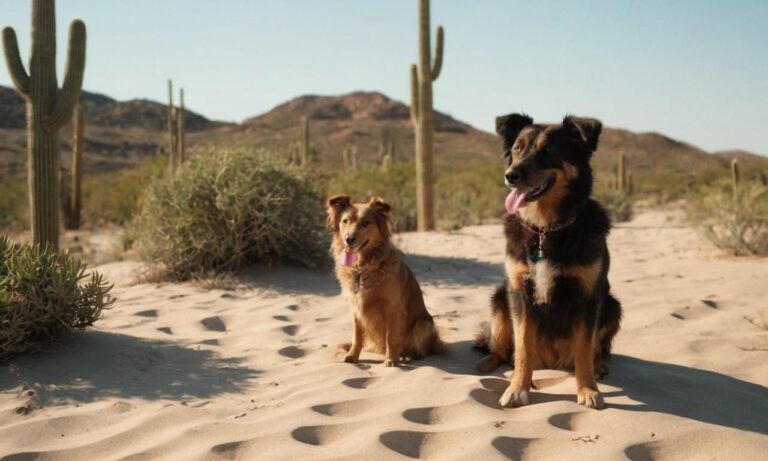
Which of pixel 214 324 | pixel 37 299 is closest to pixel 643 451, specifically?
pixel 37 299

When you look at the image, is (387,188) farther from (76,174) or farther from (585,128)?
(585,128)

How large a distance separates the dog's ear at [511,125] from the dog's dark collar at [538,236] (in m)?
0.69

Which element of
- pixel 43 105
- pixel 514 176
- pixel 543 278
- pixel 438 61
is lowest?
pixel 543 278

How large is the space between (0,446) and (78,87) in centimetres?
626

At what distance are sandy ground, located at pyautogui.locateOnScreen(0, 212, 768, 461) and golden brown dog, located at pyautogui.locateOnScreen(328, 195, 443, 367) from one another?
0.21m

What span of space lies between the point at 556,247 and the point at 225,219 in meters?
5.91

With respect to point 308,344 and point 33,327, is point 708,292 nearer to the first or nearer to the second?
point 308,344

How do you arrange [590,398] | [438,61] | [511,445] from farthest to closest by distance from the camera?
[438,61] < [590,398] < [511,445]

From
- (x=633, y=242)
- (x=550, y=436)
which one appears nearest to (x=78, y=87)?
(x=550, y=436)

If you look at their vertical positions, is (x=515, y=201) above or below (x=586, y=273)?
above

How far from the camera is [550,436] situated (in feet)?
11.6

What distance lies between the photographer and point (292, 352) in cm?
562

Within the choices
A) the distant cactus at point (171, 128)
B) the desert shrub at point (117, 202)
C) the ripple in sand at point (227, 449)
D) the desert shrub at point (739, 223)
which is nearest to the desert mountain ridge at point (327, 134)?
the distant cactus at point (171, 128)

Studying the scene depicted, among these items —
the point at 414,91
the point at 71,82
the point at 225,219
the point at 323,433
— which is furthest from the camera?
the point at 414,91
